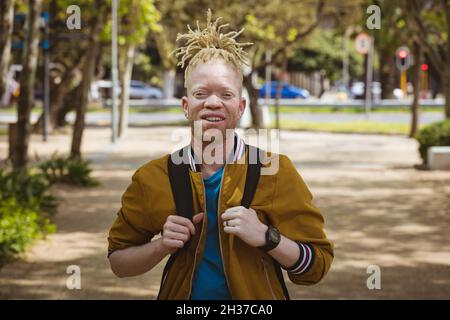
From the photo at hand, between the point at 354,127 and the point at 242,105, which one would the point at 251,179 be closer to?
the point at 242,105

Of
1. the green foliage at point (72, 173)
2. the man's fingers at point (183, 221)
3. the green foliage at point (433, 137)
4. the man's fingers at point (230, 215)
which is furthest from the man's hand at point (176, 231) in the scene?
the green foliage at point (433, 137)

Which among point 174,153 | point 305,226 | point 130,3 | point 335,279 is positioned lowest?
point 335,279

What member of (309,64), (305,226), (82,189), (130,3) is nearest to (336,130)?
(130,3)

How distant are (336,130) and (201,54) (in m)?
33.5

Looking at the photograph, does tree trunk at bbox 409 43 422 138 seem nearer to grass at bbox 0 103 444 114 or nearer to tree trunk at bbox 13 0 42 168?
tree trunk at bbox 13 0 42 168

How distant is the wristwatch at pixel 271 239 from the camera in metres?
3.23

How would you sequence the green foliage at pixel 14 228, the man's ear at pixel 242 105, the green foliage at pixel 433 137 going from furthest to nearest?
the green foliage at pixel 433 137
the green foliage at pixel 14 228
the man's ear at pixel 242 105

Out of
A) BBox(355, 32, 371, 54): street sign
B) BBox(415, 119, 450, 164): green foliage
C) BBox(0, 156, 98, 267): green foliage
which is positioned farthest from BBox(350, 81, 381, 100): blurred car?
BBox(0, 156, 98, 267): green foliage

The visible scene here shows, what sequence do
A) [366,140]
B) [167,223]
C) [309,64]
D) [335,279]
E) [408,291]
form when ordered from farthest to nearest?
[309,64]
[366,140]
[335,279]
[408,291]
[167,223]

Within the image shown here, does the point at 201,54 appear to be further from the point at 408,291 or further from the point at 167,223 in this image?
the point at 408,291

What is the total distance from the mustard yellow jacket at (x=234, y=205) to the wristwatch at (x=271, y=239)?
0.25 ft

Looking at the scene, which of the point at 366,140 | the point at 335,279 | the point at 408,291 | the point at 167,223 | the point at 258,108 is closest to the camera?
the point at 167,223

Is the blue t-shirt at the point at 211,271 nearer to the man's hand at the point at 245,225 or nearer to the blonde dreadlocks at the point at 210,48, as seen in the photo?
the man's hand at the point at 245,225
